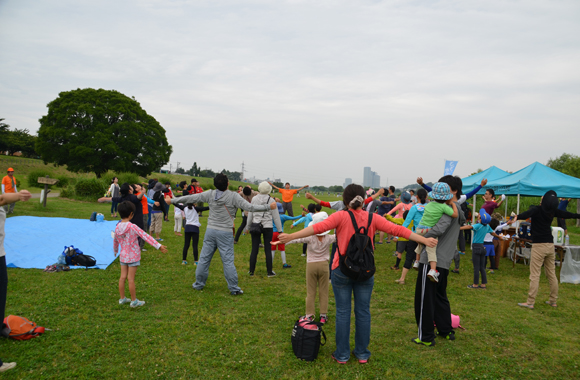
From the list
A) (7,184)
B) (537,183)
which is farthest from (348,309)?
(7,184)

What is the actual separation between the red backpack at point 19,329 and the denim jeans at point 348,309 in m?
4.09

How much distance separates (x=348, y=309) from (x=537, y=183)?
1111cm

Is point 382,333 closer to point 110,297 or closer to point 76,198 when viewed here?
point 110,297

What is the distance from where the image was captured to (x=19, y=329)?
4.24 m

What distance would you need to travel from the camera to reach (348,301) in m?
3.88

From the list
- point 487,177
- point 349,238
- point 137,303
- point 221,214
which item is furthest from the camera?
point 487,177

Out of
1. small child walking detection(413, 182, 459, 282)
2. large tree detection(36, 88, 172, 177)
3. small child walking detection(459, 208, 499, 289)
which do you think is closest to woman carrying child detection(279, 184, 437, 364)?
small child walking detection(413, 182, 459, 282)

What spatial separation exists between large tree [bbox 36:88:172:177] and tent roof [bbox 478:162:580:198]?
35.3 meters

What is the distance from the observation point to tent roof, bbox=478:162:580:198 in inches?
425

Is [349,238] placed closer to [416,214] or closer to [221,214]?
[221,214]

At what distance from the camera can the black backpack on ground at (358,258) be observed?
3.59m

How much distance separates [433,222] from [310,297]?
2.18 meters

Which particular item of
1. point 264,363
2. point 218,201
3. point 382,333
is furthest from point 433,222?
point 218,201

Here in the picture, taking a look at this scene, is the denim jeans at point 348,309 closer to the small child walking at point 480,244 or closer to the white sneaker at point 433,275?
the white sneaker at point 433,275
